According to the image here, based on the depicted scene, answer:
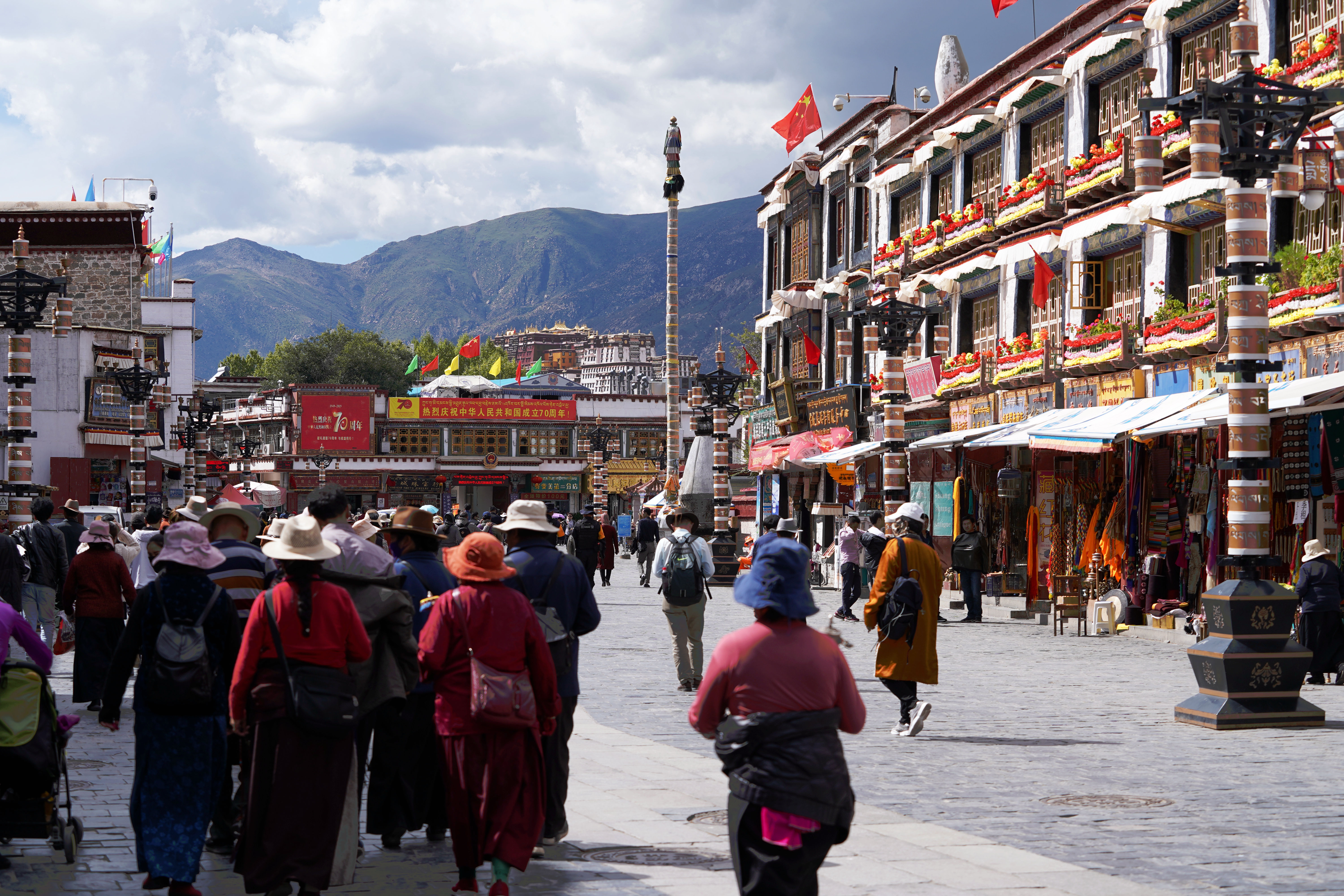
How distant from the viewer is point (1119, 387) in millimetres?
23734

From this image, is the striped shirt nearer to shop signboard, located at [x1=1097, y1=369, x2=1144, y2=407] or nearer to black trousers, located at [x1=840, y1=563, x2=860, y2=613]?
black trousers, located at [x1=840, y1=563, x2=860, y2=613]

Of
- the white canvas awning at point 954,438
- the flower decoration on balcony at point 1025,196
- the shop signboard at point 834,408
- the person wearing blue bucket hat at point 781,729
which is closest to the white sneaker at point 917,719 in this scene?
the person wearing blue bucket hat at point 781,729

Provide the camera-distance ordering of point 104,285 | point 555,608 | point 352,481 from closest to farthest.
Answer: point 555,608
point 104,285
point 352,481

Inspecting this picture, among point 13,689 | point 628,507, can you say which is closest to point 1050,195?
point 13,689

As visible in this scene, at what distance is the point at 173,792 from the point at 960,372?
25383 mm

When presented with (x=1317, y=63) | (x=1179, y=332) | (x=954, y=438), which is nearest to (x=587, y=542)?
(x=954, y=438)

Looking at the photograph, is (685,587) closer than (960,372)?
Yes

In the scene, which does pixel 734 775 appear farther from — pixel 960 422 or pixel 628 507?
pixel 628 507

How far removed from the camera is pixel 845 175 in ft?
128

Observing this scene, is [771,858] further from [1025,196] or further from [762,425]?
[762,425]

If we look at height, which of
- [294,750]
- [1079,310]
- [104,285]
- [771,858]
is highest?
[104,285]

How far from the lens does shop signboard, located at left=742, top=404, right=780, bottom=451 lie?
44656 millimetres

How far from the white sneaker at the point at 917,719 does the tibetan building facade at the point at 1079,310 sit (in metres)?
7.33

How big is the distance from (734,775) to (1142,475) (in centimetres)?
1848
